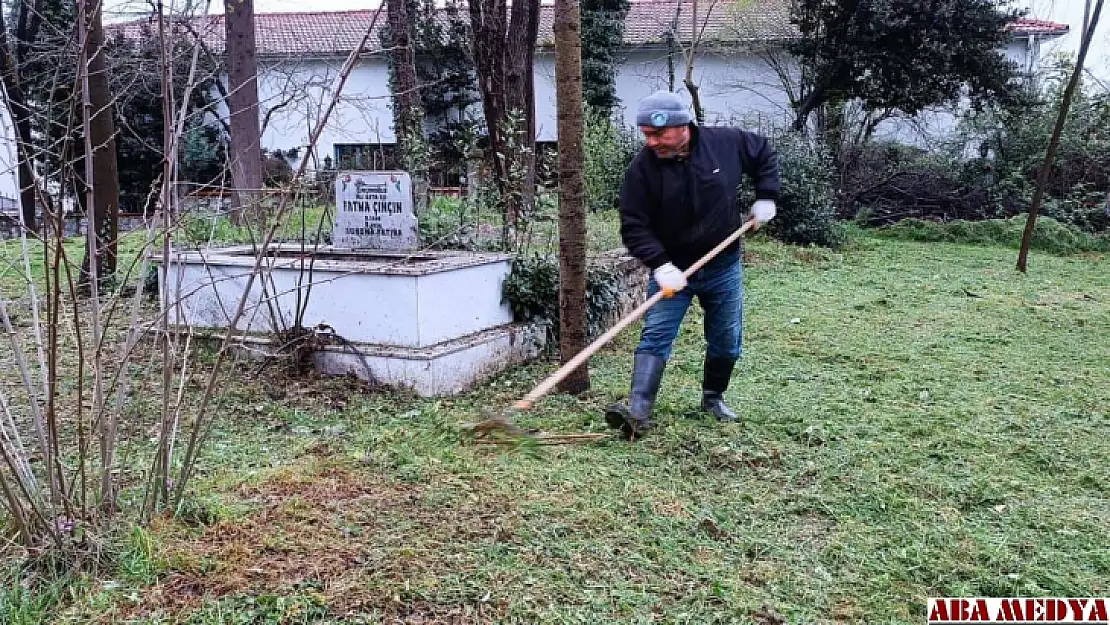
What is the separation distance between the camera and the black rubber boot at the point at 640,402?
4.55 meters

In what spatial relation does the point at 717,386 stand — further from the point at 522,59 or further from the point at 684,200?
the point at 522,59

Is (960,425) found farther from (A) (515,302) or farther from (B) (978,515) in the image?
(A) (515,302)

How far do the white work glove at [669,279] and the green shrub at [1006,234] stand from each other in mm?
11937

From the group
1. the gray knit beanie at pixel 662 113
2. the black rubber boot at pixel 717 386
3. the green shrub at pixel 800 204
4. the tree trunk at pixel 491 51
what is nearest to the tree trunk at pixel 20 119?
the gray knit beanie at pixel 662 113

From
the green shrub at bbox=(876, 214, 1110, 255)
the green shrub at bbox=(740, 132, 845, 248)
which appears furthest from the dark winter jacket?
the green shrub at bbox=(876, 214, 1110, 255)

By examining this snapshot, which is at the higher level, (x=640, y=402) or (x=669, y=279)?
(x=669, y=279)

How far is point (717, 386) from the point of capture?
16.3 ft

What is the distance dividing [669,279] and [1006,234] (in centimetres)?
1273

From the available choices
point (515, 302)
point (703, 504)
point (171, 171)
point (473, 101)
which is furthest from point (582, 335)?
point (473, 101)

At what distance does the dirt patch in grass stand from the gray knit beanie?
1.94 meters

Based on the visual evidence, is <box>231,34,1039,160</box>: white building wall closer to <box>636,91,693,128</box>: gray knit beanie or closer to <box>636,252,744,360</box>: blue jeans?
<box>636,252,744,360</box>: blue jeans

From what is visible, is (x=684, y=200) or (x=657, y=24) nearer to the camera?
(x=684, y=200)

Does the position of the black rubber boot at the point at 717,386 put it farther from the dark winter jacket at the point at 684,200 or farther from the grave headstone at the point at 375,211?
the grave headstone at the point at 375,211

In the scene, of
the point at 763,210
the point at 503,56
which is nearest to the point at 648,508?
the point at 763,210
